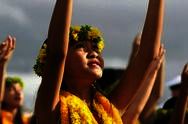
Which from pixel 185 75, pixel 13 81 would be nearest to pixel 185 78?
pixel 185 75

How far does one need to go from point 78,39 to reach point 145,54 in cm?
53

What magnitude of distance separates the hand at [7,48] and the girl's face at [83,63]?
4.26 ft

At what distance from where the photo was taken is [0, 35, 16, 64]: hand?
567cm

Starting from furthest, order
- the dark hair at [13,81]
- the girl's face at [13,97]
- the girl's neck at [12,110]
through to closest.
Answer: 1. the dark hair at [13,81]
2. the girl's face at [13,97]
3. the girl's neck at [12,110]

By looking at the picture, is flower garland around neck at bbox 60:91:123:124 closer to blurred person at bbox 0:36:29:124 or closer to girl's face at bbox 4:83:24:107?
blurred person at bbox 0:36:29:124

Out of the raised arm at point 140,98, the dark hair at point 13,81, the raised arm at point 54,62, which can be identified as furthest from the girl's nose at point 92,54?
the dark hair at point 13,81

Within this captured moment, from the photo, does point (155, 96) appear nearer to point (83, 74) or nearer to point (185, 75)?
point (185, 75)

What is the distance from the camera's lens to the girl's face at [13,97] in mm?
8039

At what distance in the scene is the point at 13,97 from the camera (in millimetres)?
8086

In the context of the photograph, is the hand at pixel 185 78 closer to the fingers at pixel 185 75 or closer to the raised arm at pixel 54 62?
the fingers at pixel 185 75

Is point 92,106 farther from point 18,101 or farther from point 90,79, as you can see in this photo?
point 18,101

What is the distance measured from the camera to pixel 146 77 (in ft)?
15.7

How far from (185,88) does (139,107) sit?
3.48 ft

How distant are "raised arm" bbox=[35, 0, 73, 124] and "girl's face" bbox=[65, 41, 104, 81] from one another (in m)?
0.25
